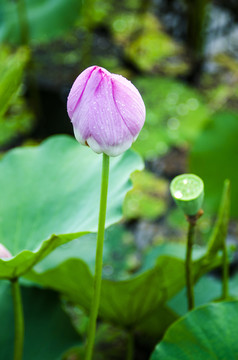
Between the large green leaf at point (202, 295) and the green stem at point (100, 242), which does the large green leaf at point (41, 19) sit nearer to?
the large green leaf at point (202, 295)

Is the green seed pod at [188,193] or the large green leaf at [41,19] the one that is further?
the large green leaf at [41,19]

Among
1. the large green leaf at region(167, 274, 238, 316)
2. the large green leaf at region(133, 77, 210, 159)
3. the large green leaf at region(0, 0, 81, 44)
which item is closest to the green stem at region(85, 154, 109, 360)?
the large green leaf at region(167, 274, 238, 316)

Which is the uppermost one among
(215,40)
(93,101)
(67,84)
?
(93,101)

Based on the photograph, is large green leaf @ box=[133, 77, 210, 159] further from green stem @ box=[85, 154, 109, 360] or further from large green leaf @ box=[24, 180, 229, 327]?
green stem @ box=[85, 154, 109, 360]

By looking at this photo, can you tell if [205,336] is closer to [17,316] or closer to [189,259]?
[189,259]

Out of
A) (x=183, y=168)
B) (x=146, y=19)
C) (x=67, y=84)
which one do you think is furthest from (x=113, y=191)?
(x=146, y=19)

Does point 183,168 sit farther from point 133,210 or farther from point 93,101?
point 93,101

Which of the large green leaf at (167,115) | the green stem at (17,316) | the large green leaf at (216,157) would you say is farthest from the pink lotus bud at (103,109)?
the large green leaf at (167,115)
